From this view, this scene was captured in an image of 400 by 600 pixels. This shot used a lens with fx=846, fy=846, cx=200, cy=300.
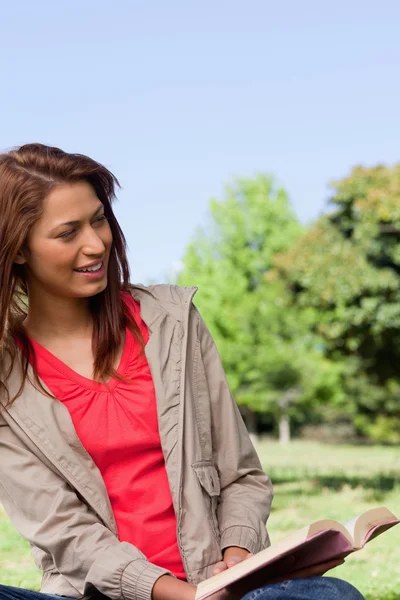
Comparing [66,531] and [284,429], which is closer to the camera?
[66,531]

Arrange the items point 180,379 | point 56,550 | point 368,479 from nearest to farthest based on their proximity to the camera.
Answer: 1. point 56,550
2. point 180,379
3. point 368,479

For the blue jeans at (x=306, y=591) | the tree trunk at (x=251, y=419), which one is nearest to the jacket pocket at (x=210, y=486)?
the blue jeans at (x=306, y=591)

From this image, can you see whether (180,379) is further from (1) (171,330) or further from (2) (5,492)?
(2) (5,492)

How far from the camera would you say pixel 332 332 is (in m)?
13.9

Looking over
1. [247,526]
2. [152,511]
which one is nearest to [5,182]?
[152,511]

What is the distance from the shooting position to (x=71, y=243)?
2588 mm

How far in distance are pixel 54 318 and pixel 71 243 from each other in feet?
1.02

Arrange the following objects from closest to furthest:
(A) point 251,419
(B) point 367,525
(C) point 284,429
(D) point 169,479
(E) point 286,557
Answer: (B) point 367,525 → (E) point 286,557 → (D) point 169,479 → (C) point 284,429 → (A) point 251,419

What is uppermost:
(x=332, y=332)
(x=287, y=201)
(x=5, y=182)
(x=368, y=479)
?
(x=287, y=201)

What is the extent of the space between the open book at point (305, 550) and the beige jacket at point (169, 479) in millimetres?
269

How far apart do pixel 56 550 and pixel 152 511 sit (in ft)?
0.96

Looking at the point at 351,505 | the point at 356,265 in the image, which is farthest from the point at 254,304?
the point at 351,505

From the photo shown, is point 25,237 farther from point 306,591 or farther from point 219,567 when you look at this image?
point 306,591

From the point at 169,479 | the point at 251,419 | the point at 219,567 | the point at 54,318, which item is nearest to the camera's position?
the point at 219,567
